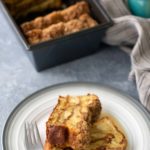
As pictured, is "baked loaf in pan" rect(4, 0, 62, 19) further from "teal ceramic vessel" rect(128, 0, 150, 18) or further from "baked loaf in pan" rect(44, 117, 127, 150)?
"baked loaf in pan" rect(44, 117, 127, 150)

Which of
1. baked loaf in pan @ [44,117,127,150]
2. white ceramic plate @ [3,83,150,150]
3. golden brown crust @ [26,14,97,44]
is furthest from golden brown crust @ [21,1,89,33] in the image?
baked loaf in pan @ [44,117,127,150]

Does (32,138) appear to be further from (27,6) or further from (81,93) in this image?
(27,6)

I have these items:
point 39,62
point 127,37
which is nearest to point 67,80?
point 39,62

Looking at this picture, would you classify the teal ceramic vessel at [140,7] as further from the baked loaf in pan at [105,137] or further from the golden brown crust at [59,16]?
the baked loaf in pan at [105,137]

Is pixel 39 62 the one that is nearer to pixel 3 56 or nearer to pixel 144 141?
pixel 3 56

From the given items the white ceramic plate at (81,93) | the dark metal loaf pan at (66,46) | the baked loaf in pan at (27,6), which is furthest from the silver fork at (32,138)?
the baked loaf in pan at (27,6)

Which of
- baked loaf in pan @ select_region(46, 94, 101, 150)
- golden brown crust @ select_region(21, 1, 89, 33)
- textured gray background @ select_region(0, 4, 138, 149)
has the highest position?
golden brown crust @ select_region(21, 1, 89, 33)
